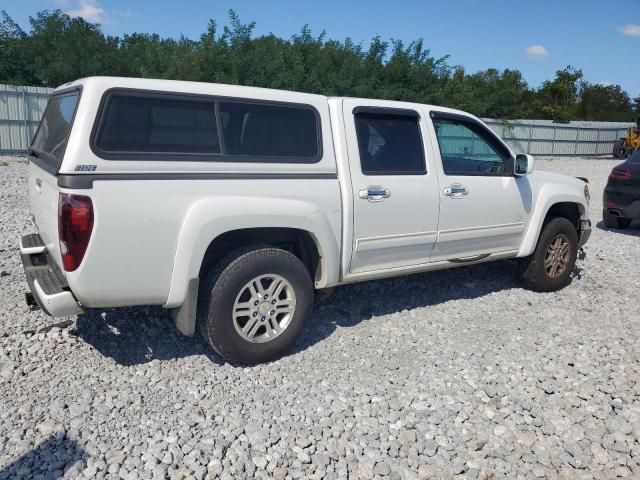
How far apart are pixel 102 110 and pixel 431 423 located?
8.94 ft

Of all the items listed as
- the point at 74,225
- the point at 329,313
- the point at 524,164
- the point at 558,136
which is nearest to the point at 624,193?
the point at 524,164

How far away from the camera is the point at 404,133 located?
4.73 metres

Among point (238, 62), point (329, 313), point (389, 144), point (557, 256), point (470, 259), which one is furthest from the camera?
point (238, 62)

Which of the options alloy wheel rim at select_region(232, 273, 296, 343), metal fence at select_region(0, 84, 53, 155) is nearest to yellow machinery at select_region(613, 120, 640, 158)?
metal fence at select_region(0, 84, 53, 155)

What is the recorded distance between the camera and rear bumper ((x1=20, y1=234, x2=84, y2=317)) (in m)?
3.39

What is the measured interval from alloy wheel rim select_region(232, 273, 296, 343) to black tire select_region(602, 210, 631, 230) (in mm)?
7761

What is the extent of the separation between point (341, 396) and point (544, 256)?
10.3 feet

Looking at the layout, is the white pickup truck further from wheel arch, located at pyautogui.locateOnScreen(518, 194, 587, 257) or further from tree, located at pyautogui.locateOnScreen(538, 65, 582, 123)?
tree, located at pyautogui.locateOnScreen(538, 65, 582, 123)

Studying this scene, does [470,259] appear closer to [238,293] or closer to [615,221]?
[238,293]

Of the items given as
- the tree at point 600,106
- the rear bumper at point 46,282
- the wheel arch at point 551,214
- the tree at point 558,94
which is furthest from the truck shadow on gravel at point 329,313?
the tree at point 600,106

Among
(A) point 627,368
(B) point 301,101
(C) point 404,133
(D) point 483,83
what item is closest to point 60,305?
(B) point 301,101

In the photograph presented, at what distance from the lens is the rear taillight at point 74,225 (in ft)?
10.4

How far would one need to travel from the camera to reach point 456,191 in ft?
16.0

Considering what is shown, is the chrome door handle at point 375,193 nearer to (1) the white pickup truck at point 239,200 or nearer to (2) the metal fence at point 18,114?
(1) the white pickup truck at point 239,200
